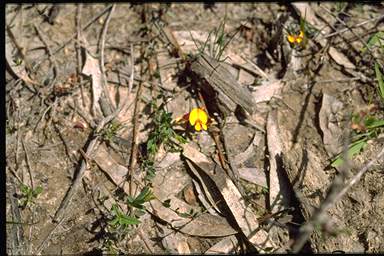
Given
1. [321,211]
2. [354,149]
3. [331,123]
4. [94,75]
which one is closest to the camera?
[321,211]

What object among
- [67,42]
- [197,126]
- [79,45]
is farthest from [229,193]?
[67,42]

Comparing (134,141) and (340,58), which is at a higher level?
(340,58)

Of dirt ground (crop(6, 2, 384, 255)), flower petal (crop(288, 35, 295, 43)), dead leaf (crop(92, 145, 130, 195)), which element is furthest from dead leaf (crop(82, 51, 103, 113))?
flower petal (crop(288, 35, 295, 43))

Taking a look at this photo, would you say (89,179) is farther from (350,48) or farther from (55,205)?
(350,48)

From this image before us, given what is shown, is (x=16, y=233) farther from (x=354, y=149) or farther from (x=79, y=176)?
(x=354, y=149)

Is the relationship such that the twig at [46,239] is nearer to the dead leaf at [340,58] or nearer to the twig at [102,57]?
the twig at [102,57]

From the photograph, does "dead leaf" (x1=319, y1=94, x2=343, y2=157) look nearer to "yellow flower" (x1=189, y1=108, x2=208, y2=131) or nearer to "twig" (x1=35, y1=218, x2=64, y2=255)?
"yellow flower" (x1=189, y1=108, x2=208, y2=131)

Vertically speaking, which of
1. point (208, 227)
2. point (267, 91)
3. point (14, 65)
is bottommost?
point (208, 227)
